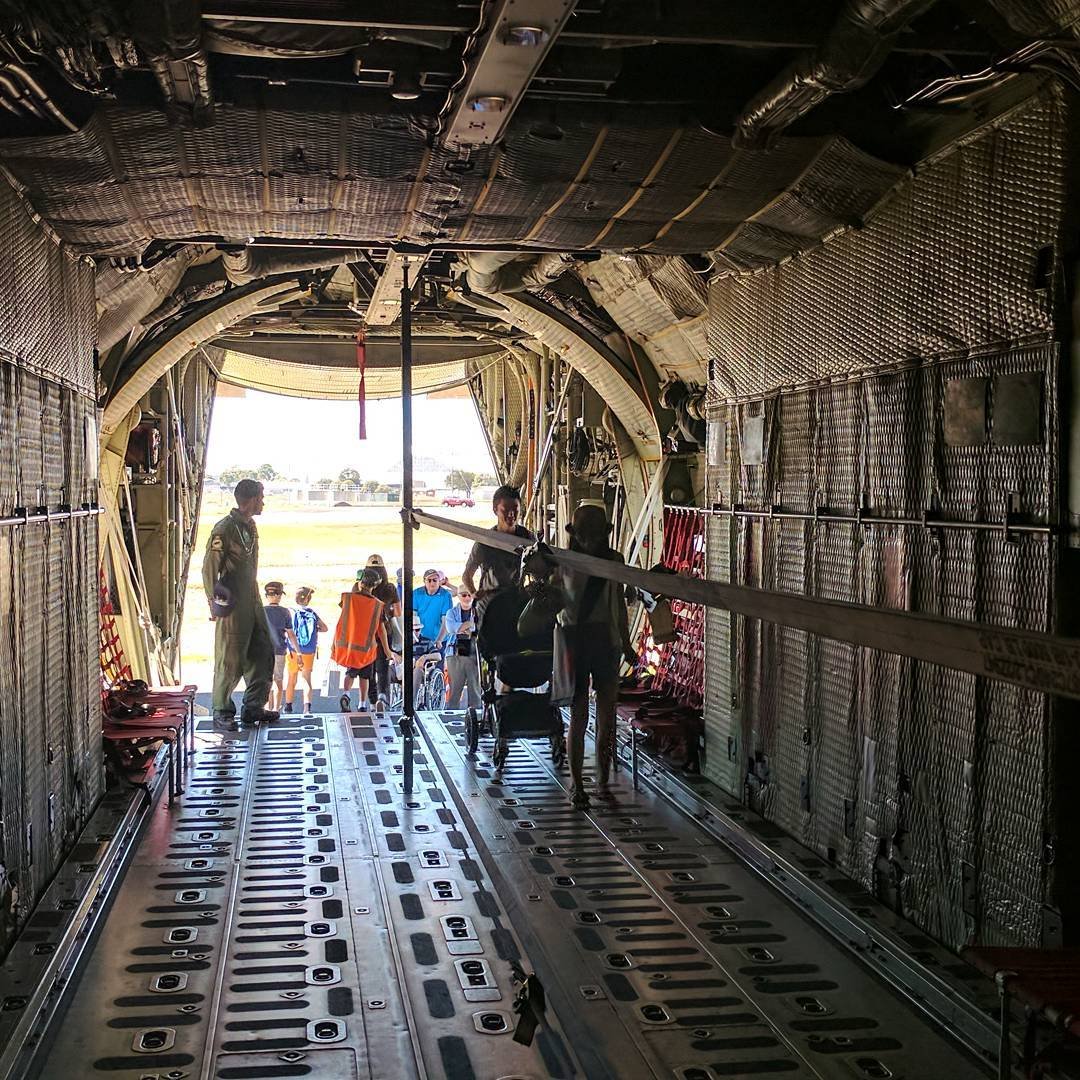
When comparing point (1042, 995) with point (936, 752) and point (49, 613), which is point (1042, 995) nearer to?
point (936, 752)

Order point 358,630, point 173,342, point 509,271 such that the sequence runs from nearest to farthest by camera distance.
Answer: point 509,271
point 173,342
point 358,630

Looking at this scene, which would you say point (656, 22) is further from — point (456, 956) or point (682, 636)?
point (682, 636)

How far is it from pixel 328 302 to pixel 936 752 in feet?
26.7

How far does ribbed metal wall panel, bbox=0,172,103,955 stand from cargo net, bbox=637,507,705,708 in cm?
366

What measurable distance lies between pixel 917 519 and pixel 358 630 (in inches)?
266

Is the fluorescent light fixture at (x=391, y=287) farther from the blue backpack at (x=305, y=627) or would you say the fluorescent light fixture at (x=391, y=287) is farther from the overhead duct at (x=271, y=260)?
the blue backpack at (x=305, y=627)

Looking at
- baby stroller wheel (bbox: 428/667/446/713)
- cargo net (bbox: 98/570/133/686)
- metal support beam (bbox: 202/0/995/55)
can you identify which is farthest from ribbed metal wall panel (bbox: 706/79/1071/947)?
baby stroller wheel (bbox: 428/667/446/713)

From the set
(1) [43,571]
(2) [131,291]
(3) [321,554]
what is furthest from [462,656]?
(3) [321,554]

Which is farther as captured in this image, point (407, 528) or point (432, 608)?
point (432, 608)

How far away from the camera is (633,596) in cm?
829

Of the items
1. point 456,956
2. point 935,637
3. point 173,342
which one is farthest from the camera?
point 173,342

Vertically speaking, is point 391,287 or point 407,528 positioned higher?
point 391,287

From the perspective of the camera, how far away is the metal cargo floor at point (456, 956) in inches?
157

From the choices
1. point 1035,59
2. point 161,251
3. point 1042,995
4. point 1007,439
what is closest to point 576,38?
point 1035,59
